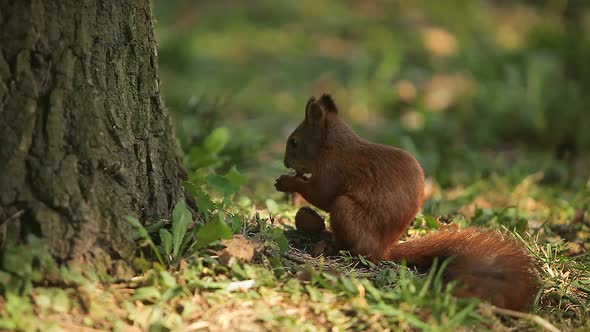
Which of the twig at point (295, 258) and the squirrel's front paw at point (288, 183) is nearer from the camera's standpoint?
the twig at point (295, 258)

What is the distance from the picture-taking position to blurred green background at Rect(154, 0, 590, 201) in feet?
17.5

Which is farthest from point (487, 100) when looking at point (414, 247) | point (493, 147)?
point (414, 247)

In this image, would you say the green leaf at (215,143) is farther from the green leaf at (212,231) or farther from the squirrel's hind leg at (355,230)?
the green leaf at (212,231)

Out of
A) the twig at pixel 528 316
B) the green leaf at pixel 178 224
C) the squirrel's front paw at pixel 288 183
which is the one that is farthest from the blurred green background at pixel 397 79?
the twig at pixel 528 316

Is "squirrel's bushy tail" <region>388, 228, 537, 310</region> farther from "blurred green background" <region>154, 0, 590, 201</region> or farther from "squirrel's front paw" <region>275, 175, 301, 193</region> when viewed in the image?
"blurred green background" <region>154, 0, 590, 201</region>

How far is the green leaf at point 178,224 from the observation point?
2637 mm

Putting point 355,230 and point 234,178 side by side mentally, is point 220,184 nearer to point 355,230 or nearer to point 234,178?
point 234,178

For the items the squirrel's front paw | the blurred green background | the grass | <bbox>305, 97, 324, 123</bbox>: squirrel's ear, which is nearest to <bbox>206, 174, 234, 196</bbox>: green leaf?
the grass

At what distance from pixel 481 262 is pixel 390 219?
1.40ft

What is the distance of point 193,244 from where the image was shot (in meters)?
2.67

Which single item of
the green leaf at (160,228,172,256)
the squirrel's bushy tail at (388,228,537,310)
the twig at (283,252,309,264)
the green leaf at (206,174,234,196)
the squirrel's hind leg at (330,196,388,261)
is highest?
the green leaf at (206,174,234,196)

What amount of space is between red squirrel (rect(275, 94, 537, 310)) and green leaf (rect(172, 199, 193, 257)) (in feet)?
2.14

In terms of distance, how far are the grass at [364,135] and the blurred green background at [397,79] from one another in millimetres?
25

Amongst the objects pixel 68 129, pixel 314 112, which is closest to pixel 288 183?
pixel 314 112
